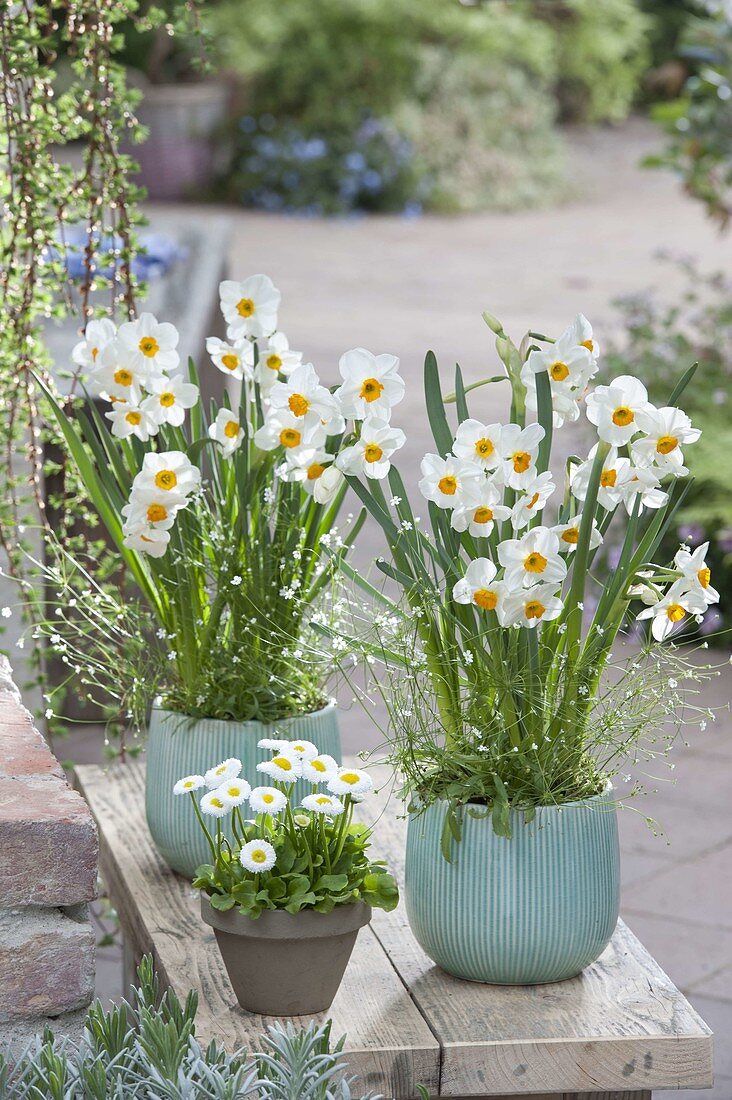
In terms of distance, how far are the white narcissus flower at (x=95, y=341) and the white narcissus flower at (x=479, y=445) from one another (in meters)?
0.44

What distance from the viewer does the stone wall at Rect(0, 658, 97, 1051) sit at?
1365mm

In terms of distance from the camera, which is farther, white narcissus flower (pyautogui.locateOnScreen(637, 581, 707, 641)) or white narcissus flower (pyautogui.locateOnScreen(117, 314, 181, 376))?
white narcissus flower (pyautogui.locateOnScreen(117, 314, 181, 376))

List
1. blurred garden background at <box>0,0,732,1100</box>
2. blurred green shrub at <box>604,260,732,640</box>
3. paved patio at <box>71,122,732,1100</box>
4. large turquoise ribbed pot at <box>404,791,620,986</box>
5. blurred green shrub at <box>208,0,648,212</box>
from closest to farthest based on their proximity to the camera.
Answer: large turquoise ribbed pot at <box>404,791,620,986</box>
blurred garden background at <box>0,0,732,1100</box>
paved patio at <box>71,122,732,1100</box>
blurred green shrub at <box>604,260,732,640</box>
blurred green shrub at <box>208,0,648,212</box>

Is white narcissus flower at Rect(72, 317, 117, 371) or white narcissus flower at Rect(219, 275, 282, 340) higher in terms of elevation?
white narcissus flower at Rect(219, 275, 282, 340)

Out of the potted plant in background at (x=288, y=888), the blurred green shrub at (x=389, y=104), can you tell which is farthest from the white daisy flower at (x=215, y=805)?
the blurred green shrub at (x=389, y=104)

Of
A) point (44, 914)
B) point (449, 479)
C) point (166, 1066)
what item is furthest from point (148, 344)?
point (166, 1066)

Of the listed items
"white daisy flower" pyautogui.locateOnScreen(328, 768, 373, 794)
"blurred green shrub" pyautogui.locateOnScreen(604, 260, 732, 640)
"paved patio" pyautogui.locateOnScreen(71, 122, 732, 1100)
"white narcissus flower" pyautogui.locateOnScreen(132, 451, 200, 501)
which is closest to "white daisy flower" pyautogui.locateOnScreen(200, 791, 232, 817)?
"white daisy flower" pyautogui.locateOnScreen(328, 768, 373, 794)

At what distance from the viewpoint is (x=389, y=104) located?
1214 centimetres

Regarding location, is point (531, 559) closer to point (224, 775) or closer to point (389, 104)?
point (224, 775)

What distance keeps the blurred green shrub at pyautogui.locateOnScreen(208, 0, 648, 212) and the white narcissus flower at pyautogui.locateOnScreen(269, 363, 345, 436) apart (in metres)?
10.3

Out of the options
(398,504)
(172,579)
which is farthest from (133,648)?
(398,504)

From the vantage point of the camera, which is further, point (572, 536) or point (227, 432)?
point (227, 432)

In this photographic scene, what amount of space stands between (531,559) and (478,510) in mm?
72

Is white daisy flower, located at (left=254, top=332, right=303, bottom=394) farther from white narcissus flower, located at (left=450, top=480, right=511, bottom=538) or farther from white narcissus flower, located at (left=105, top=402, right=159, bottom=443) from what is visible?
white narcissus flower, located at (left=450, top=480, right=511, bottom=538)
